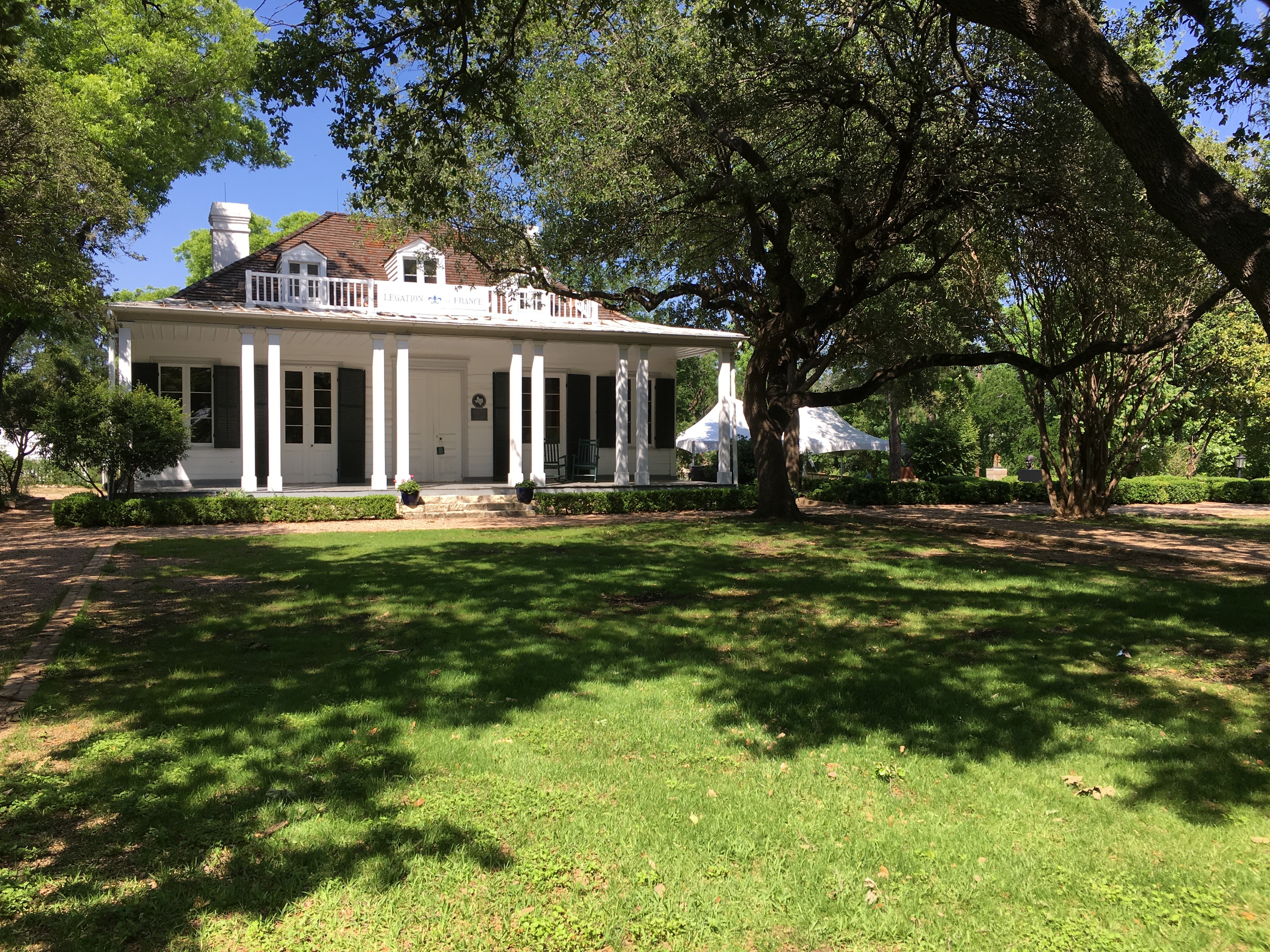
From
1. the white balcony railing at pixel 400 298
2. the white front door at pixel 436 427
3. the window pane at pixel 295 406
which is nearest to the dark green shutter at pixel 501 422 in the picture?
the white front door at pixel 436 427

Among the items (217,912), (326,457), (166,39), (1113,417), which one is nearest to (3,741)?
(217,912)

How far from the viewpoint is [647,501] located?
18422 millimetres

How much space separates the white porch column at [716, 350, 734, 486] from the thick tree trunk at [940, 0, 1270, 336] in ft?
50.6

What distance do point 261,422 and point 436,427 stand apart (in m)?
3.92

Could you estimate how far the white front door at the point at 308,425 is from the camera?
19.2m

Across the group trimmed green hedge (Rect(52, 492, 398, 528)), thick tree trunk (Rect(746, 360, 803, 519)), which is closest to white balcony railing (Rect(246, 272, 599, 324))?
trimmed green hedge (Rect(52, 492, 398, 528))

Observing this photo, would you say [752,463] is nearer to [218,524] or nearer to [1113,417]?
[1113,417]

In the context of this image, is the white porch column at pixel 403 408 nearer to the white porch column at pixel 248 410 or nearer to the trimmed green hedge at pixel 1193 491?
the white porch column at pixel 248 410

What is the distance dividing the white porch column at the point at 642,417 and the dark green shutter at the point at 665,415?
221 cm

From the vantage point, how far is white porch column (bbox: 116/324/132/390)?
15844mm

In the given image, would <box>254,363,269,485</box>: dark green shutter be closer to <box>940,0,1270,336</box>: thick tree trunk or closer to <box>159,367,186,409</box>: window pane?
<box>159,367,186,409</box>: window pane

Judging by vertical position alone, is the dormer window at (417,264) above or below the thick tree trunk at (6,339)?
above

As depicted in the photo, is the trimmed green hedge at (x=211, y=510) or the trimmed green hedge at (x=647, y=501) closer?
the trimmed green hedge at (x=211, y=510)

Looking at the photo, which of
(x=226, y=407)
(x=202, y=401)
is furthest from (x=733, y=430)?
(x=202, y=401)
